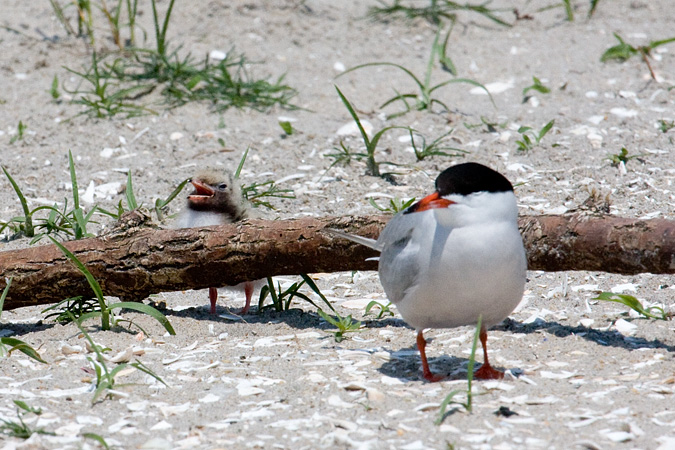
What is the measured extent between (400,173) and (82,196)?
2.10 metres

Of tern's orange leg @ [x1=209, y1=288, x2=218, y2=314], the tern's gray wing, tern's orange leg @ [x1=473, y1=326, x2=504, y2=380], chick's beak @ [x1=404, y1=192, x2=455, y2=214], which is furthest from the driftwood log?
tern's orange leg @ [x1=473, y1=326, x2=504, y2=380]

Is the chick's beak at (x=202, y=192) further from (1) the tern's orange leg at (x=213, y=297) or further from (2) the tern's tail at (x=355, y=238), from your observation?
(2) the tern's tail at (x=355, y=238)

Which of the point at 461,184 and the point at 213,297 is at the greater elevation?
the point at 461,184

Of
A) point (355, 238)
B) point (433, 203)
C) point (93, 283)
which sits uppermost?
point (433, 203)

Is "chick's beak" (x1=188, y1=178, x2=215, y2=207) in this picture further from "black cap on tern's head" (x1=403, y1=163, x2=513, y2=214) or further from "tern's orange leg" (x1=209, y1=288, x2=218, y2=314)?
"black cap on tern's head" (x1=403, y1=163, x2=513, y2=214)

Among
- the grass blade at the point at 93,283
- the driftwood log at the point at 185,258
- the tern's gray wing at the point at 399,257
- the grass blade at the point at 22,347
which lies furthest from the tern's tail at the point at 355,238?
the grass blade at the point at 22,347

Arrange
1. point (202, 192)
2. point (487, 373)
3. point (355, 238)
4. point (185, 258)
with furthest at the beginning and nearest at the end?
point (202, 192)
point (185, 258)
point (355, 238)
point (487, 373)

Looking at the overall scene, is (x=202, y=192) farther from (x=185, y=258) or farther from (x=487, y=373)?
(x=487, y=373)

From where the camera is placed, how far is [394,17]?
26.4ft

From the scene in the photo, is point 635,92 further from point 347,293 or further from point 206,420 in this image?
point 206,420

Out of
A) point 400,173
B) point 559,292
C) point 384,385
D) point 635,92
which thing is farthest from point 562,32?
point 384,385

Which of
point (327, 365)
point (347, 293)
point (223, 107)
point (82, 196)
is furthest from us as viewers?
point (223, 107)

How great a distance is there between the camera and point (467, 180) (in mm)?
3039

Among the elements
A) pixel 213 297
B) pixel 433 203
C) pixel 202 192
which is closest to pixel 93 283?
pixel 213 297
